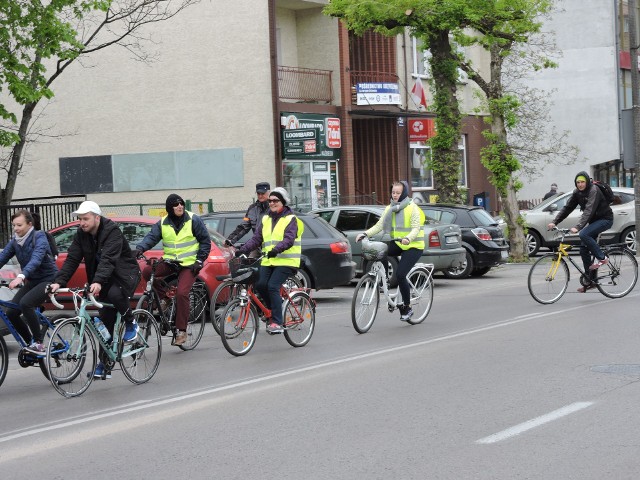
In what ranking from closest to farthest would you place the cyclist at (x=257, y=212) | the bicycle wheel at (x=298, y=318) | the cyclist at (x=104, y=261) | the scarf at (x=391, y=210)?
the cyclist at (x=104, y=261) < the bicycle wheel at (x=298, y=318) < the scarf at (x=391, y=210) < the cyclist at (x=257, y=212)

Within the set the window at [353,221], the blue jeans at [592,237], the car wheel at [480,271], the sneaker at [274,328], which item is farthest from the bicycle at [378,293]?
the car wheel at [480,271]

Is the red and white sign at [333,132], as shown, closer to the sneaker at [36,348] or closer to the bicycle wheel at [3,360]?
the sneaker at [36,348]

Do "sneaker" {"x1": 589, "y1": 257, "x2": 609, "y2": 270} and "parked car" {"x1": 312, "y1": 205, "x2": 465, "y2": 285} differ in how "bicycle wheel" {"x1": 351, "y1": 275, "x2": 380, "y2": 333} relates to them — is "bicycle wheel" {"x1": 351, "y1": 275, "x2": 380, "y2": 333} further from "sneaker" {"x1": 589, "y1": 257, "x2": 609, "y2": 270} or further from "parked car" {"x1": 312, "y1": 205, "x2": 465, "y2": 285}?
"parked car" {"x1": 312, "y1": 205, "x2": 465, "y2": 285}

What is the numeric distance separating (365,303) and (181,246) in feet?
8.83

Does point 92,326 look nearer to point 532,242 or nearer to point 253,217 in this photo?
point 253,217

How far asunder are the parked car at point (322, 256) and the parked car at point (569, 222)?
11932 millimetres

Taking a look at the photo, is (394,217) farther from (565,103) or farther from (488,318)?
(565,103)

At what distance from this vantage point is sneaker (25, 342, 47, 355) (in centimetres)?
1002

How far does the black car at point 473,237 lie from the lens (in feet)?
75.3

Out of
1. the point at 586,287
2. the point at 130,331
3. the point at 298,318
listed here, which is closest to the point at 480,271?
the point at 586,287

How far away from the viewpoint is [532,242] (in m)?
30.5

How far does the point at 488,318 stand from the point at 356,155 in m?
23.4

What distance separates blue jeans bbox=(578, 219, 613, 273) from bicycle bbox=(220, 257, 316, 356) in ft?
17.7

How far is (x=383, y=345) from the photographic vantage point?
40.9 feet
